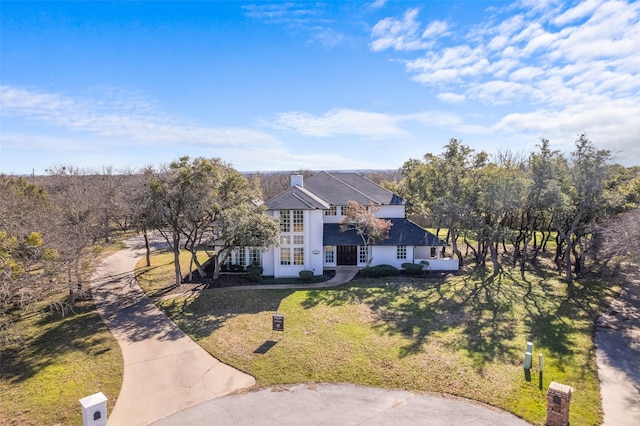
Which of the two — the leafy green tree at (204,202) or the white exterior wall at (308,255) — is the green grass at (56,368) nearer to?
the leafy green tree at (204,202)

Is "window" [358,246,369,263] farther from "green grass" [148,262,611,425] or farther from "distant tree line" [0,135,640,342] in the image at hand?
"distant tree line" [0,135,640,342]

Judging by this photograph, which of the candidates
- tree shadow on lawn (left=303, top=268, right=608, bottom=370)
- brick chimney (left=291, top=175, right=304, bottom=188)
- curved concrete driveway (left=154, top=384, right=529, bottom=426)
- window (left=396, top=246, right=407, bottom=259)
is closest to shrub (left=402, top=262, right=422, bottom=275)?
window (left=396, top=246, right=407, bottom=259)

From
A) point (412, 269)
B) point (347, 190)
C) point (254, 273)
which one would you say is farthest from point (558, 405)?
point (347, 190)

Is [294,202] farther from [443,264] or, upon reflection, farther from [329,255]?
[443,264]

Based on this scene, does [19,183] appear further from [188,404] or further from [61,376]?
[188,404]

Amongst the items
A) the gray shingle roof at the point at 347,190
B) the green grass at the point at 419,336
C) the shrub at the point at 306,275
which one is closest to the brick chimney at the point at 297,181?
the gray shingle roof at the point at 347,190

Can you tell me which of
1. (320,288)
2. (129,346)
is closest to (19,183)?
(129,346)
